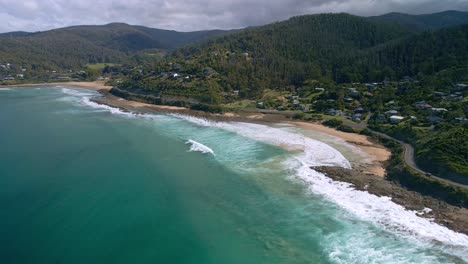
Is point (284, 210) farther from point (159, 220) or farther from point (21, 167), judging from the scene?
point (21, 167)

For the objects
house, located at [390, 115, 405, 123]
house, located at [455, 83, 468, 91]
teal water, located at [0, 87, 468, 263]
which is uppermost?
house, located at [455, 83, 468, 91]

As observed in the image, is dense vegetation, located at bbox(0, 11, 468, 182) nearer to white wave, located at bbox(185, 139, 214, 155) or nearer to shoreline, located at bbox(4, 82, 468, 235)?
shoreline, located at bbox(4, 82, 468, 235)

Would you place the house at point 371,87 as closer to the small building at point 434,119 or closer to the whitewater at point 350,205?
the small building at point 434,119

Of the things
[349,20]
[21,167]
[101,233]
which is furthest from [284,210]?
[349,20]

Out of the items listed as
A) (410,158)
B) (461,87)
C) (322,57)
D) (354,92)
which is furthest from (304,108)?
(322,57)

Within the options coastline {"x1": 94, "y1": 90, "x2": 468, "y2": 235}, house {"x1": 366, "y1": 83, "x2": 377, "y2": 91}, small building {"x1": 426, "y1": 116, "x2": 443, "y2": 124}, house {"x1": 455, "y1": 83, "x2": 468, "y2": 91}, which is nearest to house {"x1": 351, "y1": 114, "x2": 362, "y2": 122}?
coastline {"x1": 94, "y1": 90, "x2": 468, "y2": 235}

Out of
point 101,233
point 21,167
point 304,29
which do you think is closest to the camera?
point 101,233

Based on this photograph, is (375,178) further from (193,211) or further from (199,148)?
(199,148)

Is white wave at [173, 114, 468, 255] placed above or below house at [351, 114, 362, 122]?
below
